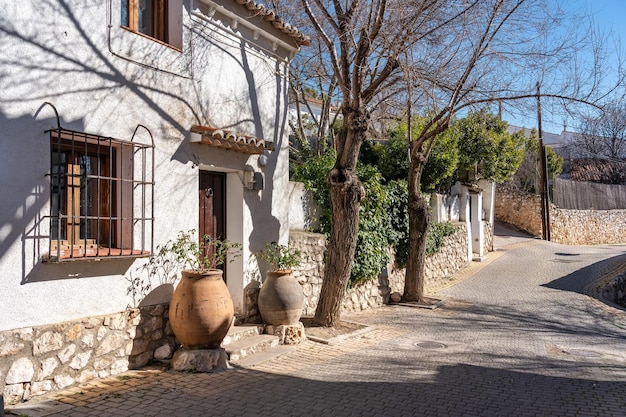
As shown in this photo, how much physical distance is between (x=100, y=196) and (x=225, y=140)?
1.87 m

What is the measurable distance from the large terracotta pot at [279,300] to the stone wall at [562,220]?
22489 mm

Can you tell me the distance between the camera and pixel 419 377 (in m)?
6.45

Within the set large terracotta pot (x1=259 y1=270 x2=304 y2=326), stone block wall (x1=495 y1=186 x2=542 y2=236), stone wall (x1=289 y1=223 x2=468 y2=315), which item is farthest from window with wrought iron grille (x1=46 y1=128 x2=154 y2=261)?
stone block wall (x1=495 y1=186 x2=542 y2=236)

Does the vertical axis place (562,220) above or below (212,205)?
above

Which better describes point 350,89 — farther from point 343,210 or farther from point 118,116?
point 118,116

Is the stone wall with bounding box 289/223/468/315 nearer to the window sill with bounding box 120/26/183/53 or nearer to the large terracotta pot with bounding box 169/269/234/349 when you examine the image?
the large terracotta pot with bounding box 169/269/234/349

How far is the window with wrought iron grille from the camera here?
5.61 m

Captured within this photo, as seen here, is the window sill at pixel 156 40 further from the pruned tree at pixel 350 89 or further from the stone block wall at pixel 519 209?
the stone block wall at pixel 519 209

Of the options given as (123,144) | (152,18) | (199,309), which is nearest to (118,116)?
(123,144)

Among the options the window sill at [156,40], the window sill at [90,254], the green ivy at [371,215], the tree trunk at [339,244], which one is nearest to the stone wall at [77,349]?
the window sill at [90,254]

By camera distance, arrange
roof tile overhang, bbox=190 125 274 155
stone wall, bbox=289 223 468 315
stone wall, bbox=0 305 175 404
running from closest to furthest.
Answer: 1. stone wall, bbox=0 305 175 404
2. roof tile overhang, bbox=190 125 274 155
3. stone wall, bbox=289 223 468 315

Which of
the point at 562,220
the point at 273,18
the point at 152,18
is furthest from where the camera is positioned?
the point at 562,220

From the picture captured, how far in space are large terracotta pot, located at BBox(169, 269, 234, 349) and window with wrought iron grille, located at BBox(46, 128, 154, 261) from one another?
69 centimetres

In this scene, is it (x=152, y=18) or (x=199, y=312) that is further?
(x=152, y=18)
